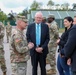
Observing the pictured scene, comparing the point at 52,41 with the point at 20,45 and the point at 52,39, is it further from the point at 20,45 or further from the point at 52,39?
the point at 20,45

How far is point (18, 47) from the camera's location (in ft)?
17.8

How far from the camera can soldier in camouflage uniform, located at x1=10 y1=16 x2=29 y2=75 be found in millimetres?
5452

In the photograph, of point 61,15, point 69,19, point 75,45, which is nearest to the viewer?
point 75,45

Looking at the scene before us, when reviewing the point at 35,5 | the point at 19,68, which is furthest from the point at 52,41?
the point at 35,5

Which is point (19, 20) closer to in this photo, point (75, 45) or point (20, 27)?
point (20, 27)

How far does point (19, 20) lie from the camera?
5516 millimetres

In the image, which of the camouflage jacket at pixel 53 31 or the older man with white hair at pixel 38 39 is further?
the camouflage jacket at pixel 53 31

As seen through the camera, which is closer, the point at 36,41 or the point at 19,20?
the point at 19,20

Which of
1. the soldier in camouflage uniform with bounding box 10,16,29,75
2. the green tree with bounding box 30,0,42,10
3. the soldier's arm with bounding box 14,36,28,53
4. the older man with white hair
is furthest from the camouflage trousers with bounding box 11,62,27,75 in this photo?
the green tree with bounding box 30,0,42,10

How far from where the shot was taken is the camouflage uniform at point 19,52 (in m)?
5.45

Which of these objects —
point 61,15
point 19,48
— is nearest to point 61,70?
point 19,48

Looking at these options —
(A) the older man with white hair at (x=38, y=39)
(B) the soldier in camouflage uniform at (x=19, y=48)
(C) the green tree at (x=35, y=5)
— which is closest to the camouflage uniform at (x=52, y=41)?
(A) the older man with white hair at (x=38, y=39)

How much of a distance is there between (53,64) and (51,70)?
7.9 inches

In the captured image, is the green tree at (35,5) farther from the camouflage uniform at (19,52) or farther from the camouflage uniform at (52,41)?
the camouflage uniform at (19,52)
